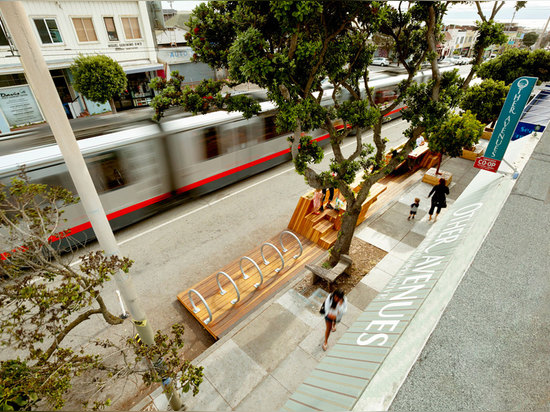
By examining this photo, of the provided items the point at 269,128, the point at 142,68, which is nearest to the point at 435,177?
the point at 269,128

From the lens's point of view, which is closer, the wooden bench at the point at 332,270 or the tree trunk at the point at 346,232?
the wooden bench at the point at 332,270

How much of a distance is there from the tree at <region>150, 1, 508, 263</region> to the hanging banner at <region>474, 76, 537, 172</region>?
175 centimetres

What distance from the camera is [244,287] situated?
7285 millimetres

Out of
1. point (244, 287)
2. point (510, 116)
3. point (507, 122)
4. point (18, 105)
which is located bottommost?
point (244, 287)

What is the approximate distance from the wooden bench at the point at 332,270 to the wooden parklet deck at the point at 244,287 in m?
0.71

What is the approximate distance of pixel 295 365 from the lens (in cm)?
559

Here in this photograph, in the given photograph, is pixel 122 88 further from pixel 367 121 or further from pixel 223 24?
pixel 367 121

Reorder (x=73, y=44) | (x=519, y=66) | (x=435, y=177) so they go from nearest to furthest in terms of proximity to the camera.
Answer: (x=435, y=177)
(x=519, y=66)
(x=73, y=44)

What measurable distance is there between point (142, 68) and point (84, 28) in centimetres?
377

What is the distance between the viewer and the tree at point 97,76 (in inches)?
595

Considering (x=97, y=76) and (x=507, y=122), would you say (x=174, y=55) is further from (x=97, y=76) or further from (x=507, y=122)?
(x=507, y=122)

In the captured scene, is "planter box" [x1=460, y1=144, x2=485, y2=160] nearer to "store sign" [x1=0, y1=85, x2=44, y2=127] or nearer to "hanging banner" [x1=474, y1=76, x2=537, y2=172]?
"hanging banner" [x1=474, y1=76, x2=537, y2=172]

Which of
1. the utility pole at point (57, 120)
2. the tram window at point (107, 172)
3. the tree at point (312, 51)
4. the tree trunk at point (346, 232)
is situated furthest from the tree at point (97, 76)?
the utility pole at point (57, 120)

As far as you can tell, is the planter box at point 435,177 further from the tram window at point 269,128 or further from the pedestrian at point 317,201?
the tram window at point 269,128
